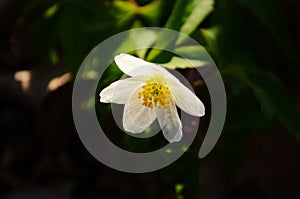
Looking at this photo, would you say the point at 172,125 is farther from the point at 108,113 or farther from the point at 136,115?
the point at 108,113

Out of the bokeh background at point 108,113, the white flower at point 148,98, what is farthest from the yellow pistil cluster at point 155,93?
the bokeh background at point 108,113

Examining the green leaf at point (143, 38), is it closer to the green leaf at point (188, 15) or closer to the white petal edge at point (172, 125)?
the green leaf at point (188, 15)

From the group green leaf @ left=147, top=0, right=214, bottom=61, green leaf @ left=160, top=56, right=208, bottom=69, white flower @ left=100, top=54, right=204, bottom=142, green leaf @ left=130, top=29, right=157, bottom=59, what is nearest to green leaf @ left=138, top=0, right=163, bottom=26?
green leaf @ left=130, top=29, right=157, bottom=59

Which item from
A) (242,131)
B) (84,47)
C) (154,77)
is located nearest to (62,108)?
(84,47)

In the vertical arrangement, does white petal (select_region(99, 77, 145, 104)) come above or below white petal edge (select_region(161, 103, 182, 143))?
above

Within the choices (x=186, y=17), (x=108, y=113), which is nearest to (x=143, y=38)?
(x=186, y=17)

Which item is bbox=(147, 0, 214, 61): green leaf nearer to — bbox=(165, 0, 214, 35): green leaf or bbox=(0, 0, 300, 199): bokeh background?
bbox=(165, 0, 214, 35): green leaf

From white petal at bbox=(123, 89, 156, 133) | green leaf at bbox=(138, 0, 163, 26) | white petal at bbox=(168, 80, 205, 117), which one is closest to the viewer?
white petal at bbox=(168, 80, 205, 117)

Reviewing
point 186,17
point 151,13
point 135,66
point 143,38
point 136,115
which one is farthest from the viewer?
point 151,13
